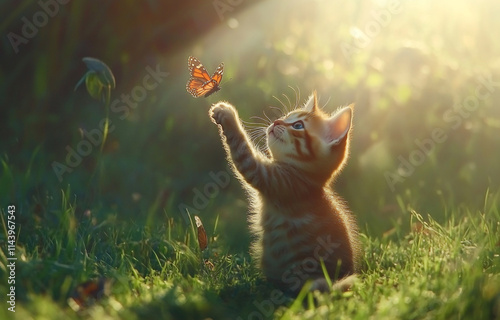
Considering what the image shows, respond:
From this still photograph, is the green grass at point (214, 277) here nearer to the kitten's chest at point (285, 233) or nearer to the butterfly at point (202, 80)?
the kitten's chest at point (285, 233)

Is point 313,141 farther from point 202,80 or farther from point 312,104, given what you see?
point 202,80

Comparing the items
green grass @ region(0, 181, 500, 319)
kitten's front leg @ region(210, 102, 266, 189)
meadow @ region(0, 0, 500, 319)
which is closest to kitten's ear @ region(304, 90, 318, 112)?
kitten's front leg @ region(210, 102, 266, 189)

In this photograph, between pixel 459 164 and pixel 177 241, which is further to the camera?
pixel 459 164

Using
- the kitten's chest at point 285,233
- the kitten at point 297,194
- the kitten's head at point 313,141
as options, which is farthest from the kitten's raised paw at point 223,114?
the kitten's chest at point 285,233

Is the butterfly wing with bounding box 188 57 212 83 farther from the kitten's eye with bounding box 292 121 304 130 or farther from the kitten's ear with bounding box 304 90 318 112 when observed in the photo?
the kitten's ear with bounding box 304 90 318 112

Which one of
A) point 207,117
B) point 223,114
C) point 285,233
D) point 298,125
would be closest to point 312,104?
point 298,125

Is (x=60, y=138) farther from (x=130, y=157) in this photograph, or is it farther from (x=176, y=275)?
(x=176, y=275)

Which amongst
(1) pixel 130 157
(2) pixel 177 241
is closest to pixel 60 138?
(1) pixel 130 157

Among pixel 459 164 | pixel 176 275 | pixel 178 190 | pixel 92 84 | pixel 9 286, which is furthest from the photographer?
pixel 459 164
